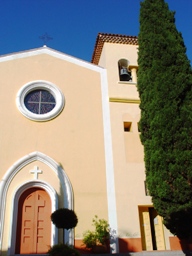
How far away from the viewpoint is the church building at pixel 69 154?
1112cm

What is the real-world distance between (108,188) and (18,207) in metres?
3.44

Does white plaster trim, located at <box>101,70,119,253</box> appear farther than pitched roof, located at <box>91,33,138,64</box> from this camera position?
No

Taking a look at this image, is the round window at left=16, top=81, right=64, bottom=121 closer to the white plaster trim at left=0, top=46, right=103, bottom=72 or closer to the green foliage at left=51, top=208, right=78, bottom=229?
the white plaster trim at left=0, top=46, right=103, bottom=72

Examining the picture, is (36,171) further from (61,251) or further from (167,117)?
(167,117)

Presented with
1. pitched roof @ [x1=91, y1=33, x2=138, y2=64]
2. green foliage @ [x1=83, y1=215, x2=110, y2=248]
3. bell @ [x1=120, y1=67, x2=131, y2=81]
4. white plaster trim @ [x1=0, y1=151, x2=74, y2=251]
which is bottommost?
green foliage @ [x1=83, y1=215, x2=110, y2=248]

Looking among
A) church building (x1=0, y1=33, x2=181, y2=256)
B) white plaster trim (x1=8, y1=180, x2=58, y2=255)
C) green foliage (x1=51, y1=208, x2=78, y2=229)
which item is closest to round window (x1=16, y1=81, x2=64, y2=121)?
church building (x1=0, y1=33, x2=181, y2=256)

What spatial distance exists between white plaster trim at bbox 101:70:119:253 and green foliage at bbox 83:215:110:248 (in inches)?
12.4

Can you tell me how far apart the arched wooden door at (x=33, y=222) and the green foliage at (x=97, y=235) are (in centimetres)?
136

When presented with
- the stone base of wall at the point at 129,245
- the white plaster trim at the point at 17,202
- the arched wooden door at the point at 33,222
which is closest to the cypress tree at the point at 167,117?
the stone base of wall at the point at 129,245

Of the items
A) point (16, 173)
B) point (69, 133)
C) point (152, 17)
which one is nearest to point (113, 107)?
point (69, 133)

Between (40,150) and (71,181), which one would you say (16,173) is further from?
(71,181)

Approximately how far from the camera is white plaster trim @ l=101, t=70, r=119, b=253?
36.8 ft

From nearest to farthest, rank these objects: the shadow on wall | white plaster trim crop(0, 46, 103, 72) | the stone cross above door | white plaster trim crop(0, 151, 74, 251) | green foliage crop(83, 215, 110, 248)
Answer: green foliage crop(83, 215, 110, 248)
white plaster trim crop(0, 151, 74, 251)
the shadow on wall
the stone cross above door
white plaster trim crop(0, 46, 103, 72)

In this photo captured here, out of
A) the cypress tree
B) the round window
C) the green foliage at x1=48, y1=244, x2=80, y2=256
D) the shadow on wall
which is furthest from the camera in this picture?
the round window
